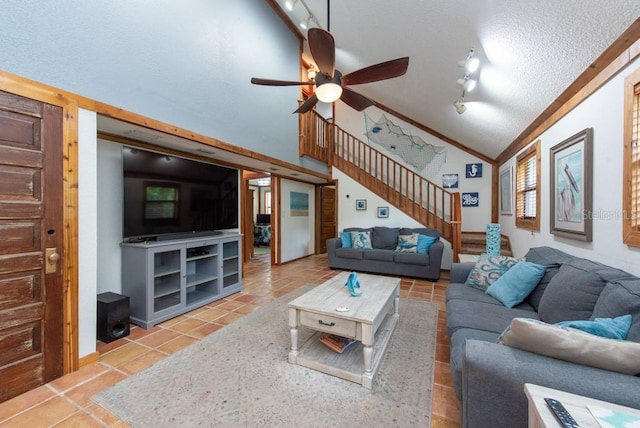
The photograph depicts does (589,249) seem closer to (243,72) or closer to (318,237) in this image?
(243,72)

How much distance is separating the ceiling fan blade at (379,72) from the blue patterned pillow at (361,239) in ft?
10.2

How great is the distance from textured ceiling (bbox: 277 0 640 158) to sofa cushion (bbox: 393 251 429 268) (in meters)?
2.25

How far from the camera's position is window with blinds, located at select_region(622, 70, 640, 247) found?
1.55 meters

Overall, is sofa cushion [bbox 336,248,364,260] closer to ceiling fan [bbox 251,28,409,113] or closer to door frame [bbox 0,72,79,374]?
ceiling fan [bbox 251,28,409,113]

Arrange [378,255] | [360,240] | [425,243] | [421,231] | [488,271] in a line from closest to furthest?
[488,271], [425,243], [378,255], [421,231], [360,240]

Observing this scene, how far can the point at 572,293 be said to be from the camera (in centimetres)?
166

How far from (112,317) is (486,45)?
427 cm

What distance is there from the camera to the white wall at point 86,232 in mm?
1964

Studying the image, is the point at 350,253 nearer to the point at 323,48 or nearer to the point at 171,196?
the point at 171,196

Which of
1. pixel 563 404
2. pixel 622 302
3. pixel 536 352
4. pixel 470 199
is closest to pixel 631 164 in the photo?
pixel 622 302

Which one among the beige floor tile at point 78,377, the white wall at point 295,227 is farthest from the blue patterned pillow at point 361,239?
the beige floor tile at point 78,377

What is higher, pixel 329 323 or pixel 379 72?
pixel 379 72

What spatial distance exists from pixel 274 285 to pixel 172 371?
2.26 m

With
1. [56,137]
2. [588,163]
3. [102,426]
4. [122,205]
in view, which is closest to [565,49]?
[588,163]
